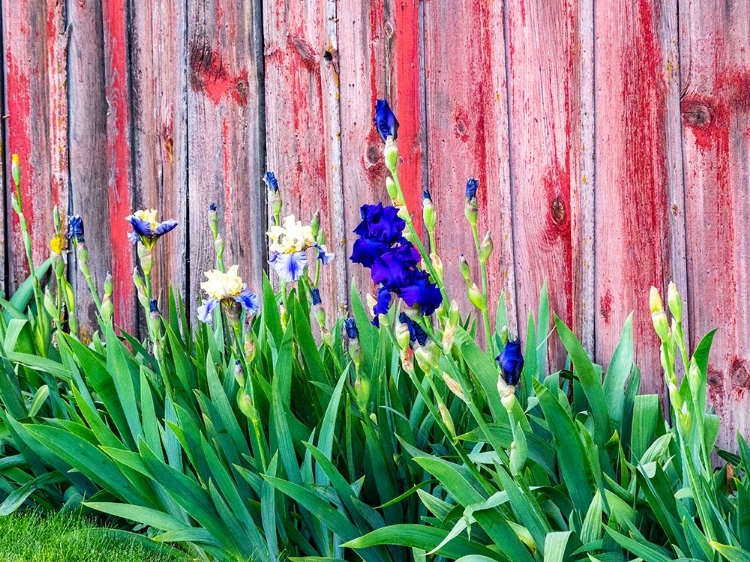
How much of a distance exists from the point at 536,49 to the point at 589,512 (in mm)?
1228

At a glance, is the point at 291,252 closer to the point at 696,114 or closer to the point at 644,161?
the point at 644,161

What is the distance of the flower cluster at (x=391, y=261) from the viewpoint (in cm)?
143

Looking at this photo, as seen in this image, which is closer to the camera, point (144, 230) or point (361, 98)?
point (144, 230)

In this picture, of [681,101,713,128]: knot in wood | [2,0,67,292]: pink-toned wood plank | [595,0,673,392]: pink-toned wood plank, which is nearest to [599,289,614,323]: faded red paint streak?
[595,0,673,392]: pink-toned wood plank

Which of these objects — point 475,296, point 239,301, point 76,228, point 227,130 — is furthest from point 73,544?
point 227,130

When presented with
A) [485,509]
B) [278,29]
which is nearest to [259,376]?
[485,509]

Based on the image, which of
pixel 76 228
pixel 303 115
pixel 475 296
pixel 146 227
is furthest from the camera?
pixel 303 115

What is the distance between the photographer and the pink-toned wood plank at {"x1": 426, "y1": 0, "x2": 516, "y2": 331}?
223cm

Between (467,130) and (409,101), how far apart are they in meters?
0.21

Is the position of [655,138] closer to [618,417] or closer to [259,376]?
[618,417]

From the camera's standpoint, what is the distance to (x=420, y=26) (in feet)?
7.64

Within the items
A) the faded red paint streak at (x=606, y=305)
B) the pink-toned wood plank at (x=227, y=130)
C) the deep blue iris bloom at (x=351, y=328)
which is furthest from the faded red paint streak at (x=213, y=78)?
the faded red paint streak at (x=606, y=305)

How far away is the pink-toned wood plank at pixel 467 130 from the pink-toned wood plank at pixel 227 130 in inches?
22.3

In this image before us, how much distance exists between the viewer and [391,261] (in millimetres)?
1437
